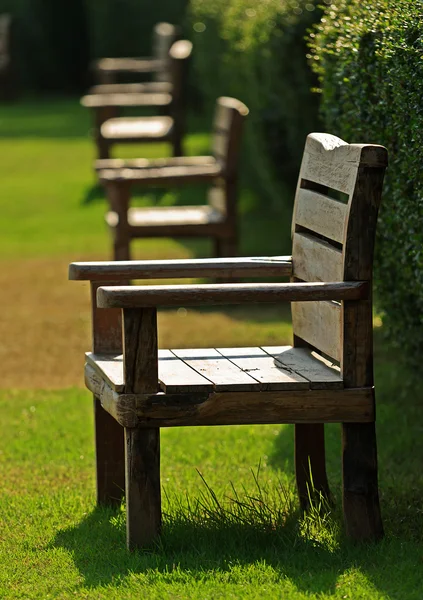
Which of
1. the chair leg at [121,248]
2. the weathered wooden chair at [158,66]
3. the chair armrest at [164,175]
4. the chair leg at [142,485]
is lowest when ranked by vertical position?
the chair leg at [121,248]

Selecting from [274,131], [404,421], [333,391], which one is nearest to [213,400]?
[333,391]

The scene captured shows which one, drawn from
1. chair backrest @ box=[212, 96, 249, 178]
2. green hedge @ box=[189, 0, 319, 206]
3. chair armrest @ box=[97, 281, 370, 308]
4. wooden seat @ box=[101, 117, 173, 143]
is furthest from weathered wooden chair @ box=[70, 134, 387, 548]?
wooden seat @ box=[101, 117, 173, 143]

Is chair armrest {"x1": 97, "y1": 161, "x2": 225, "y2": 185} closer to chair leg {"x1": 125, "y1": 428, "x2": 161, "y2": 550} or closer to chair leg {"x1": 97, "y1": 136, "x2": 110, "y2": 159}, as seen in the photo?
chair leg {"x1": 97, "y1": 136, "x2": 110, "y2": 159}

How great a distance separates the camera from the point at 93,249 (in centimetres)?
1077

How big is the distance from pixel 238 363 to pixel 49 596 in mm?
988

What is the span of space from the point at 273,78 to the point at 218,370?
5.36m

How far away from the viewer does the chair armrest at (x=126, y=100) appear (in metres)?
13.5

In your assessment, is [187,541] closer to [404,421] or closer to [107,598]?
[107,598]

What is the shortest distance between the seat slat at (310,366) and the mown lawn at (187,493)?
18.9 inches

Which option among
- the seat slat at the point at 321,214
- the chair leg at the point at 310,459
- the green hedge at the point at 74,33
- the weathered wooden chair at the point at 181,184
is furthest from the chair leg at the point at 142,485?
the green hedge at the point at 74,33

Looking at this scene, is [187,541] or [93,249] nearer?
[187,541]

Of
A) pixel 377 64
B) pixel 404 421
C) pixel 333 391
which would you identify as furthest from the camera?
pixel 404 421

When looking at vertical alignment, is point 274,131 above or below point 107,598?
above

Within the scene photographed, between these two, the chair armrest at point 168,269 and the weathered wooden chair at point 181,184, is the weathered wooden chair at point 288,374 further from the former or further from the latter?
the weathered wooden chair at point 181,184
